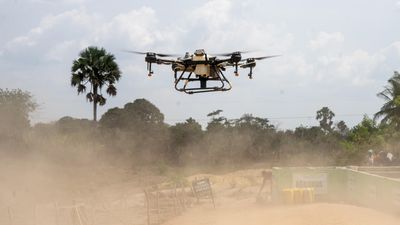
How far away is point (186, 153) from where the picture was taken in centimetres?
6062

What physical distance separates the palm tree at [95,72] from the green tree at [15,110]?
7782 mm

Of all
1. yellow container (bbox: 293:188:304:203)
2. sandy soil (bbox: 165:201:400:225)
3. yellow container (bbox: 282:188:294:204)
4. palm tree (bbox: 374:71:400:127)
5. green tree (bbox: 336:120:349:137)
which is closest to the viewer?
sandy soil (bbox: 165:201:400:225)

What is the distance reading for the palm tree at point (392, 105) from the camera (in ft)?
151

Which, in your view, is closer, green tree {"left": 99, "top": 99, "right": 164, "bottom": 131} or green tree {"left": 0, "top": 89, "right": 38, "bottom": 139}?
green tree {"left": 0, "top": 89, "right": 38, "bottom": 139}

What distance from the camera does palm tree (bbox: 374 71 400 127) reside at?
46.0 meters

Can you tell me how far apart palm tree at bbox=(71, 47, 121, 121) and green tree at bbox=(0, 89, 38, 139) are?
7.78m

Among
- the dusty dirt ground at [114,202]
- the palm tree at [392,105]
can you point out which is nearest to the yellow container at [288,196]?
the dusty dirt ground at [114,202]

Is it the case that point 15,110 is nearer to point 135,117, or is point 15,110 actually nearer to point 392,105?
point 135,117

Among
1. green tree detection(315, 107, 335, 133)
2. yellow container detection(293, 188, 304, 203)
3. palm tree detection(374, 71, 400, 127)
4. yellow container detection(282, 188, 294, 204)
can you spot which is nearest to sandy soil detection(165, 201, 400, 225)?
yellow container detection(282, 188, 294, 204)

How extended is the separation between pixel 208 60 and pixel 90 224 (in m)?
12.2

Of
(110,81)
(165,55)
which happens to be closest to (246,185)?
(110,81)

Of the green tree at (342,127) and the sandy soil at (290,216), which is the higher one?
the green tree at (342,127)

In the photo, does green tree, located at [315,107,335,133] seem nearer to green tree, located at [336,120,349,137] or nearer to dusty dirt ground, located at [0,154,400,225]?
green tree, located at [336,120,349,137]

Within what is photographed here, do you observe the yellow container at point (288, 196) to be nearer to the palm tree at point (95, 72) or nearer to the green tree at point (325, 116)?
the palm tree at point (95, 72)
